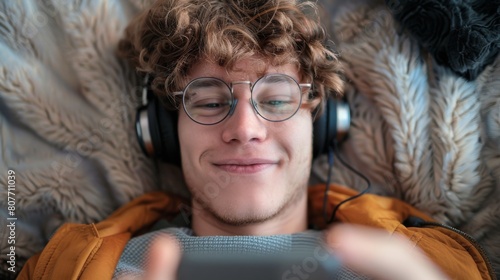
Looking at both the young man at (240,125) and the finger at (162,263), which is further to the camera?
the young man at (240,125)

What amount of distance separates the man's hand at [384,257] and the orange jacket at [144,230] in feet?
0.10

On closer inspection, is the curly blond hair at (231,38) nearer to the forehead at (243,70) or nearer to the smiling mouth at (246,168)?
the forehead at (243,70)

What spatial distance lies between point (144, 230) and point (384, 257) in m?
0.63

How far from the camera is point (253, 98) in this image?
1075 millimetres

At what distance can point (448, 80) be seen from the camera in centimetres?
118

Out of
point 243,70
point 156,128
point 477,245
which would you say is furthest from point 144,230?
point 477,245

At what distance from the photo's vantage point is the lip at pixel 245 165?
1.11 metres

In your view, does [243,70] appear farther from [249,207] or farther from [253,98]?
[249,207]

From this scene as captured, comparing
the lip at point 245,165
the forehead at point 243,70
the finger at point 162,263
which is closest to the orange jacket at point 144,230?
the finger at point 162,263

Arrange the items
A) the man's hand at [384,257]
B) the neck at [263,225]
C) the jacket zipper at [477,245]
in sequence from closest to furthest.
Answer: the man's hand at [384,257] < the jacket zipper at [477,245] < the neck at [263,225]

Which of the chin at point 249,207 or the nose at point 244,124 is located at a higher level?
the nose at point 244,124

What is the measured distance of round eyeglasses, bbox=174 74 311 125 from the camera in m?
1.08

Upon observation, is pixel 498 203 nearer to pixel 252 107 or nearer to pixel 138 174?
pixel 252 107

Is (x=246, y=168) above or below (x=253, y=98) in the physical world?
below
